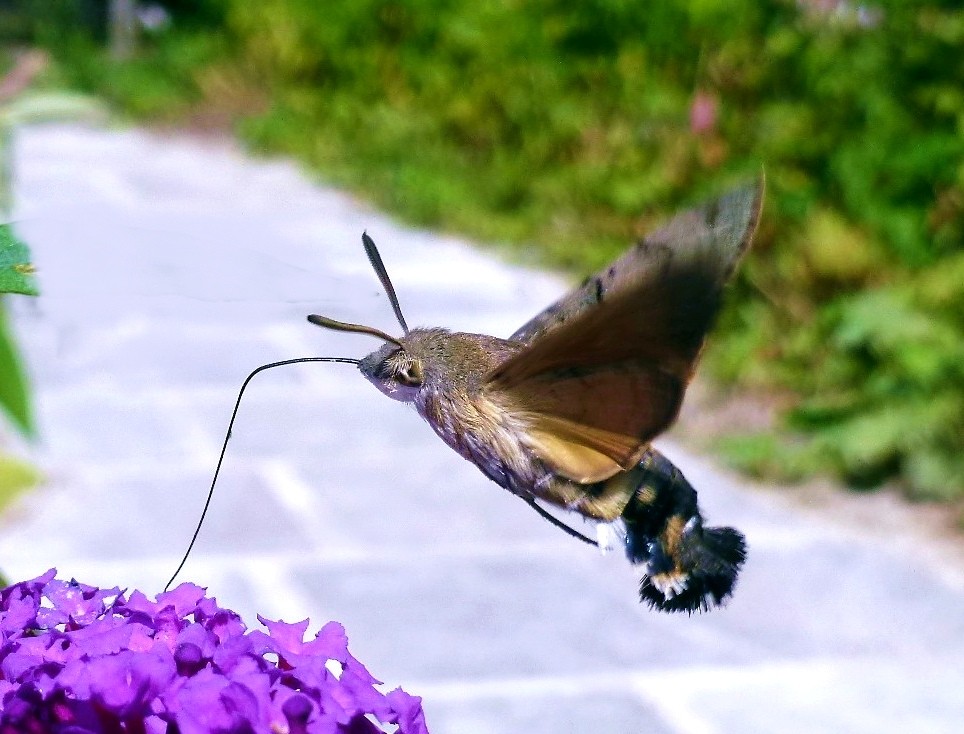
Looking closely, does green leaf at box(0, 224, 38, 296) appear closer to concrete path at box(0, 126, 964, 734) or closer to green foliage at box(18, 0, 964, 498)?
concrete path at box(0, 126, 964, 734)

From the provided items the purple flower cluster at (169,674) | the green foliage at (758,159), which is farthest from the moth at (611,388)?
the green foliage at (758,159)

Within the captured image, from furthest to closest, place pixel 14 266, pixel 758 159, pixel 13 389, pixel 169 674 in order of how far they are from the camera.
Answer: pixel 758 159, pixel 13 389, pixel 14 266, pixel 169 674

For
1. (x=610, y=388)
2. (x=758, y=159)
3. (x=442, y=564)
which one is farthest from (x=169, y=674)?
(x=758, y=159)


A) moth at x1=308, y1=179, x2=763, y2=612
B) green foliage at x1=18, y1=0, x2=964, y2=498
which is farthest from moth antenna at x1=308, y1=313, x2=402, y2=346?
green foliage at x1=18, y1=0, x2=964, y2=498

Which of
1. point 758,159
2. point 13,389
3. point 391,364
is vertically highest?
point 758,159

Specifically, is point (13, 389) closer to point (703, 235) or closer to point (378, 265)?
point (378, 265)

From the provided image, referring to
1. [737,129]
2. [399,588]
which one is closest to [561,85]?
[737,129]
